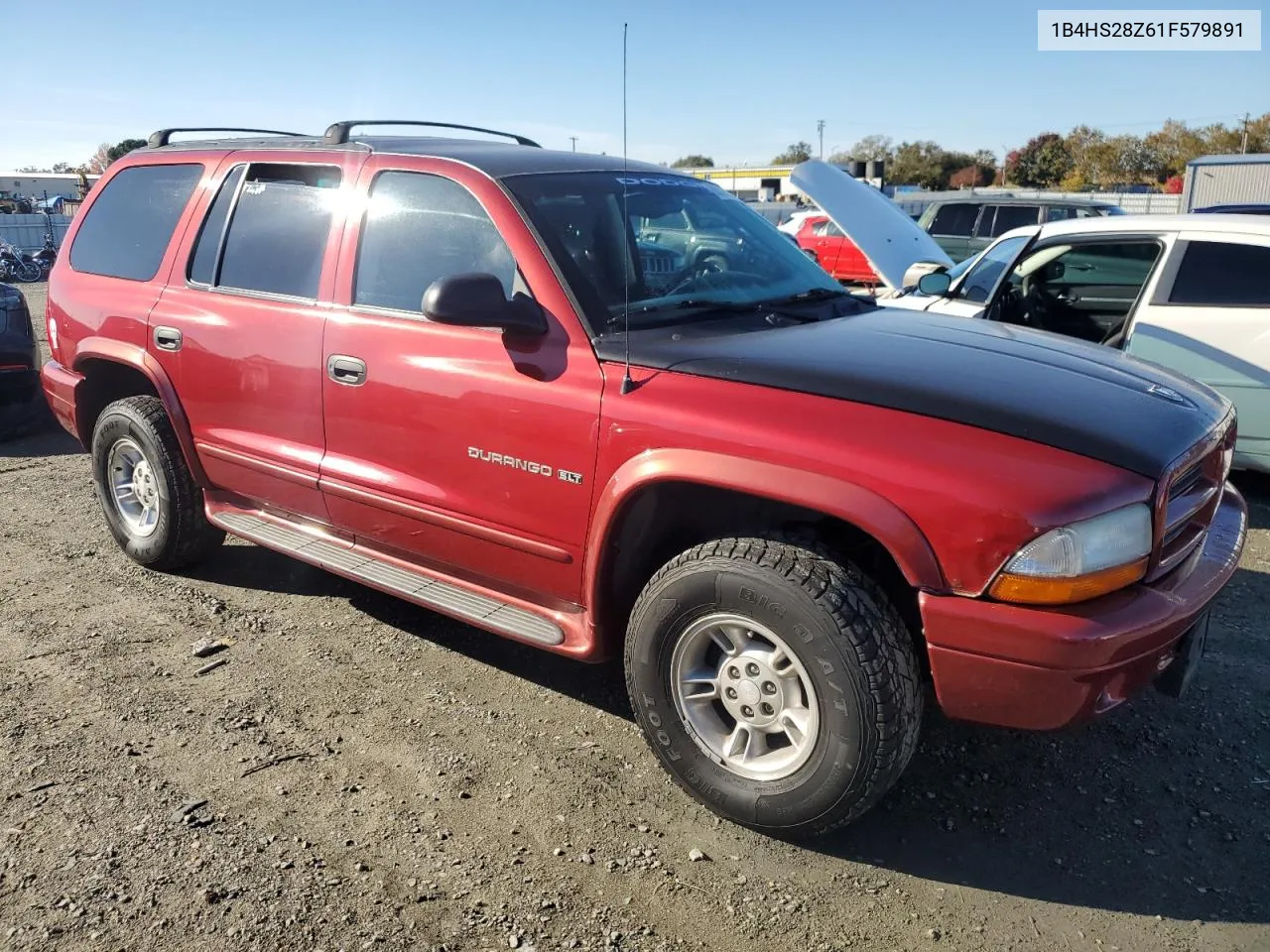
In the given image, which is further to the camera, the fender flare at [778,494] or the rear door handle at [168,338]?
the rear door handle at [168,338]

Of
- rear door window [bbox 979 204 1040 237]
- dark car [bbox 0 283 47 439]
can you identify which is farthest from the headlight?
rear door window [bbox 979 204 1040 237]

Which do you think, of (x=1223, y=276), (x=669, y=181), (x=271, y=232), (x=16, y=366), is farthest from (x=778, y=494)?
(x=16, y=366)

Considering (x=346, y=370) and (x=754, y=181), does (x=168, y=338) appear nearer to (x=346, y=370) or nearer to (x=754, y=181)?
(x=346, y=370)

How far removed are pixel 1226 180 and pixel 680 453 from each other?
81.0 ft

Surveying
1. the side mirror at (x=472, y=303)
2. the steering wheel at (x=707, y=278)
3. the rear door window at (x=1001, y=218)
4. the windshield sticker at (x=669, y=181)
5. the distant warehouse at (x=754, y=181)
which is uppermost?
the distant warehouse at (x=754, y=181)

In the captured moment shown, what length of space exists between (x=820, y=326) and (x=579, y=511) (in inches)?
42.0

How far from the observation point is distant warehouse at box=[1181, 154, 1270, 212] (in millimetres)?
21500

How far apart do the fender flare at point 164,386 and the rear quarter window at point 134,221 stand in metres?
0.34

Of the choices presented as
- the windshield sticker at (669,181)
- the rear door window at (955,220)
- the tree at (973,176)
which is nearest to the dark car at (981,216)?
the rear door window at (955,220)

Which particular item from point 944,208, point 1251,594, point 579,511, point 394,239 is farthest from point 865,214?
point 944,208

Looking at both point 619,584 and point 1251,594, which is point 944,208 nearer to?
point 1251,594

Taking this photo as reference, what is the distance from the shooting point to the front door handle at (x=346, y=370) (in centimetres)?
350

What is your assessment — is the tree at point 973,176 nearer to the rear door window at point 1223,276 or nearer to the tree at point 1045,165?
the tree at point 1045,165

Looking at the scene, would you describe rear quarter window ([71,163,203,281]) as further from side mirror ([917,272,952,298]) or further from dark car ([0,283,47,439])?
side mirror ([917,272,952,298])
